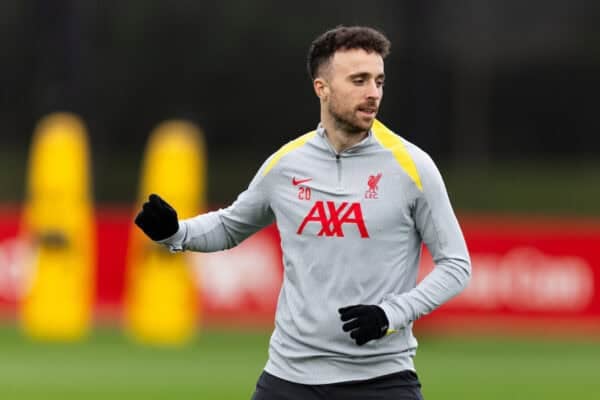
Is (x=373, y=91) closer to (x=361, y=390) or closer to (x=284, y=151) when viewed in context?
(x=284, y=151)

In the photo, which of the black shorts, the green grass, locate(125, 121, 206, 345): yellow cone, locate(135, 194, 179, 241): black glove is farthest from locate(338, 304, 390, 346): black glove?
locate(125, 121, 206, 345): yellow cone

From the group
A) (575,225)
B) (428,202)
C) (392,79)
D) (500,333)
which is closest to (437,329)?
(500,333)

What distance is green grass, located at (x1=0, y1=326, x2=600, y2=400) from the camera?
1590 centimetres

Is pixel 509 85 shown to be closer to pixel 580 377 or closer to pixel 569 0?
pixel 569 0

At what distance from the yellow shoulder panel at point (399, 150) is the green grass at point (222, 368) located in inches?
315

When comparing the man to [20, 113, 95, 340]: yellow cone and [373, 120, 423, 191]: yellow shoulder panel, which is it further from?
[20, 113, 95, 340]: yellow cone

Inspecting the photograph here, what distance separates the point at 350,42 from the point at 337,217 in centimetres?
72

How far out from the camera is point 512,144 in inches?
1158

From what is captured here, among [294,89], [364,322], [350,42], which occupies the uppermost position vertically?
[294,89]

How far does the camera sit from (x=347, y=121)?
24.3 ft

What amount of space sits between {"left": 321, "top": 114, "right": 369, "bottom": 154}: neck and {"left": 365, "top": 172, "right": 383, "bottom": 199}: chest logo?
0.61ft

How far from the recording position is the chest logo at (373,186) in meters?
7.33

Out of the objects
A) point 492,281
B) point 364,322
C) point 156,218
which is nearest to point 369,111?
point 364,322

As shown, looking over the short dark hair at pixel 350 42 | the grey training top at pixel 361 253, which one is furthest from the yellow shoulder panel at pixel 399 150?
the short dark hair at pixel 350 42
